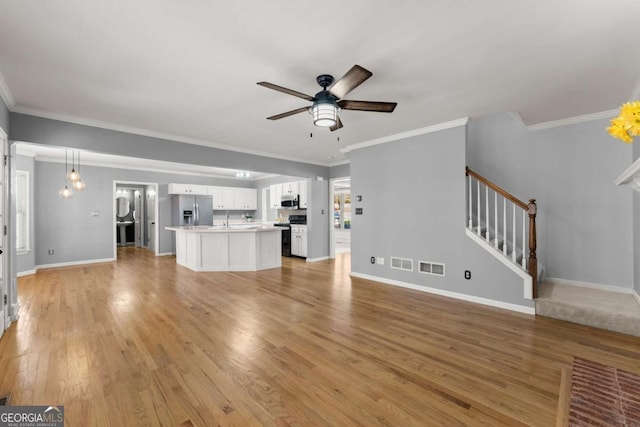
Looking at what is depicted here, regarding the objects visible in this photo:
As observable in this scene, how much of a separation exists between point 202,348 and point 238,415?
106cm

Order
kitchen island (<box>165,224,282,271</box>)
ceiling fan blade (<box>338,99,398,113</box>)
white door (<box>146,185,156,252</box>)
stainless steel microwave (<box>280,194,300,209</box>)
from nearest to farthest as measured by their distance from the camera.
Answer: ceiling fan blade (<box>338,99,398,113</box>) < kitchen island (<box>165,224,282,271</box>) < stainless steel microwave (<box>280,194,300,209</box>) < white door (<box>146,185,156,252</box>)

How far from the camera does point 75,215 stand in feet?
22.9

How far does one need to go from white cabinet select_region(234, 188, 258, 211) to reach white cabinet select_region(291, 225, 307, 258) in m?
2.87

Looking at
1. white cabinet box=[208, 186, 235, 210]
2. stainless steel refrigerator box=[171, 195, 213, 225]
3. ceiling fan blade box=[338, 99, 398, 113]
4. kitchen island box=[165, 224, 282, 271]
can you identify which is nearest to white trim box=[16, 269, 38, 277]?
kitchen island box=[165, 224, 282, 271]

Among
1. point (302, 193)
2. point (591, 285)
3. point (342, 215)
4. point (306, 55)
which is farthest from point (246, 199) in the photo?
point (591, 285)

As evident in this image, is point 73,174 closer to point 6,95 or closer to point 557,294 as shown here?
point 6,95

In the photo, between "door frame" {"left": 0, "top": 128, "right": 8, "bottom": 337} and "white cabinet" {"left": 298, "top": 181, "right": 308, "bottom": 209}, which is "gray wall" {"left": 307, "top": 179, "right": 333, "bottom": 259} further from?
"door frame" {"left": 0, "top": 128, "right": 8, "bottom": 337}

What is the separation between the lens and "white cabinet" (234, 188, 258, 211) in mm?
9875

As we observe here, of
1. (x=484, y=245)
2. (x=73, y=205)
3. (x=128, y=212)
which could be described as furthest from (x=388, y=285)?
(x=128, y=212)

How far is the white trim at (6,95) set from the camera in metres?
2.79

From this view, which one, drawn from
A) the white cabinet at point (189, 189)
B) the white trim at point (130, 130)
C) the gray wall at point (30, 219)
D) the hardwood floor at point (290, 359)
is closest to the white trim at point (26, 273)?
the gray wall at point (30, 219)

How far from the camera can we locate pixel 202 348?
2.67 m

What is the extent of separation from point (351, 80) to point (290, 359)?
7.72 ft

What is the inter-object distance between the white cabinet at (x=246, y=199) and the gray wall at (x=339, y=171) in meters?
3.78
